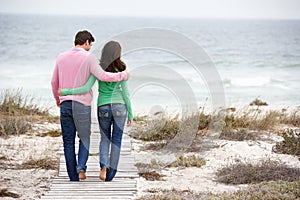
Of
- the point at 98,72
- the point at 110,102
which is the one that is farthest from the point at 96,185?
the point at 98,72

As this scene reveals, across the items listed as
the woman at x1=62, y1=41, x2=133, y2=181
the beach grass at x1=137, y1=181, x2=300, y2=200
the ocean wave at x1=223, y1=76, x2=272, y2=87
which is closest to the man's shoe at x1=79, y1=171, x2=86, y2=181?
the woman at x1=62, y1=41, x2=133, y2=181

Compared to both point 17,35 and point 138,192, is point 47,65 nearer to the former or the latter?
point 17,35

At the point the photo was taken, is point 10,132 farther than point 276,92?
No

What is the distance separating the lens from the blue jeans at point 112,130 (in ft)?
18.6

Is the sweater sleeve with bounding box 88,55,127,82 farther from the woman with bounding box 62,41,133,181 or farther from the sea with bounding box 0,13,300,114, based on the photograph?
the sea with bounding box 0,13,300,114

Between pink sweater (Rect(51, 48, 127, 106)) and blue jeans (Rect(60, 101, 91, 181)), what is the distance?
101 mm

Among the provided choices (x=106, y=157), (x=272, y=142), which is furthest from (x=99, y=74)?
(x=272, y=142)

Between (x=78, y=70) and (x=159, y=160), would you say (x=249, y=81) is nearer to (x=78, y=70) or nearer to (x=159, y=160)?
(x=159, y=160)

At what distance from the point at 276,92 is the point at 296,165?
690 inches

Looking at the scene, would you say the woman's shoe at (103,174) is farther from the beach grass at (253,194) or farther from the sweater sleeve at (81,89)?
the sweater sleeve at (81,89)

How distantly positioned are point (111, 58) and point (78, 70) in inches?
15.7

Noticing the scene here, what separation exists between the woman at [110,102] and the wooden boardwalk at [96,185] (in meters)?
0.22

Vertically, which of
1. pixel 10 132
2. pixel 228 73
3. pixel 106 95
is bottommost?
pixel 228 73

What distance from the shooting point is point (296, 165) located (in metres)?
7.15
